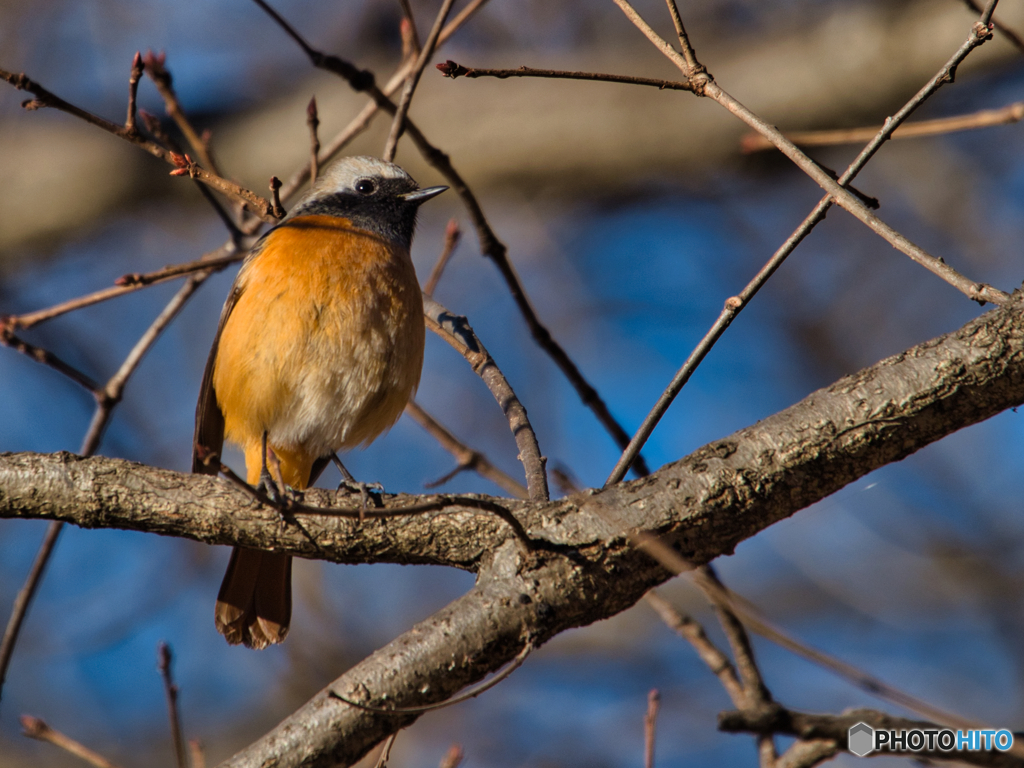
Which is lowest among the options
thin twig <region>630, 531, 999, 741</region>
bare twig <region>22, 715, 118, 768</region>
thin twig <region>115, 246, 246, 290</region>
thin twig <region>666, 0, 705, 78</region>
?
thin twig <region>630, 531, 999, 741</region>

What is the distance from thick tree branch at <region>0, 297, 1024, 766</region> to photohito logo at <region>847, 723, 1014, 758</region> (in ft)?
1.97

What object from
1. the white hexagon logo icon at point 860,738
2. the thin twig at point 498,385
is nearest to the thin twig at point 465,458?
the thin twig at point 498,385

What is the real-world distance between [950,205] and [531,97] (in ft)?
13.1

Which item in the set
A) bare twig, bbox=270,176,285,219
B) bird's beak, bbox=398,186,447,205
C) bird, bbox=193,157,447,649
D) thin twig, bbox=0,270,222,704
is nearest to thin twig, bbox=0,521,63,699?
thin twig, bbox=0,270,222,704

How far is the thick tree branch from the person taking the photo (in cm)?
255

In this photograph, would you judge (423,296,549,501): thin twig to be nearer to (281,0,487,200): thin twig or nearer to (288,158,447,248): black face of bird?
(281,0,487,200): thin twig

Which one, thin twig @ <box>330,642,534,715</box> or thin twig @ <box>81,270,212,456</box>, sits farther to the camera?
thin twig @ <box>81,270,212,456</box>

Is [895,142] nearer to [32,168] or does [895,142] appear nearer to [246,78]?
[246,78]

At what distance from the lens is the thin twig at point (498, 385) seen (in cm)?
324

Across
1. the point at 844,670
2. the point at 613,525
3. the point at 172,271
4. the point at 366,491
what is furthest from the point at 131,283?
the point at 844,670

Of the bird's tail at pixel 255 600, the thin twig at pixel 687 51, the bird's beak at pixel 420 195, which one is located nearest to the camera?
the thin twig at pixel 687 51

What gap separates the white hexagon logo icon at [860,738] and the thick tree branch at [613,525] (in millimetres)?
582

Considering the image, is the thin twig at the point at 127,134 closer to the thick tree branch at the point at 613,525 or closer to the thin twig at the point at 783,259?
the thick tree branch at the point at 613,525

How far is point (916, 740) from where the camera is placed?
2.39 m
